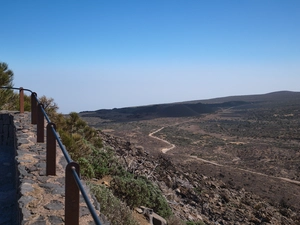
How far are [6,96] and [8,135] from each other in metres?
3.11

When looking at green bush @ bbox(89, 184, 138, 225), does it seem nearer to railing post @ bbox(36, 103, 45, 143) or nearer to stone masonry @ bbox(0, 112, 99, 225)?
stone masonry @ bbox(0, 112, 99, 225)

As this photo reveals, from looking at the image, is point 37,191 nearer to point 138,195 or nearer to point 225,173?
Answer: point 138,195

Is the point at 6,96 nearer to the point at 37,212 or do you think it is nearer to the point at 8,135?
the point at 8,135

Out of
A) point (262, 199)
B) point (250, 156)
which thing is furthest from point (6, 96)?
point (250, 156)

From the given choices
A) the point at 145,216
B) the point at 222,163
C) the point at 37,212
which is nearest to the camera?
the point at 37,212

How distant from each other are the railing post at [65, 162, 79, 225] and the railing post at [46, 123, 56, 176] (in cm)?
123

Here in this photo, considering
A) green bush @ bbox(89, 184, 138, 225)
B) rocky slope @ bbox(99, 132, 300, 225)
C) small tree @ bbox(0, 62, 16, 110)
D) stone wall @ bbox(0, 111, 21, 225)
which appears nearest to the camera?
stone wall @ bbox(0, 111, 21, 225)

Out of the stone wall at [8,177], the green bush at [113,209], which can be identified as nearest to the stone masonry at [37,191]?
the stone wall at [8,177]

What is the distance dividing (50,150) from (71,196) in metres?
1.34

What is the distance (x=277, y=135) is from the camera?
120ft

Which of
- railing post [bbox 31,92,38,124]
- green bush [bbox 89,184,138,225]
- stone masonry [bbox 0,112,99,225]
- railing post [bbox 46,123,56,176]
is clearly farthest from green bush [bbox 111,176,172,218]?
railing post [bbox 46,123,56,176]

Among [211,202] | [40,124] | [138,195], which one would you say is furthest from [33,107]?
[211,202]

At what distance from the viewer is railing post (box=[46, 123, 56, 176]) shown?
351 cm

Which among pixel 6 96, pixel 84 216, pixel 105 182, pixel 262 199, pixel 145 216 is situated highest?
pixel 6 96
